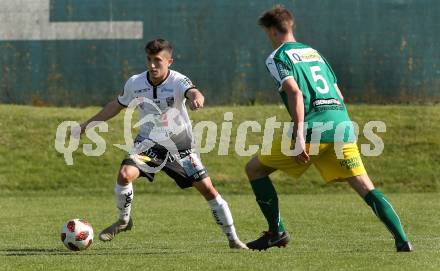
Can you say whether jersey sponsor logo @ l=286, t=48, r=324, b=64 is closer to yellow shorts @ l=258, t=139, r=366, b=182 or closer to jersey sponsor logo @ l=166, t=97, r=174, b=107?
yellow shorts @ l=258, t=139, r=366, b=182

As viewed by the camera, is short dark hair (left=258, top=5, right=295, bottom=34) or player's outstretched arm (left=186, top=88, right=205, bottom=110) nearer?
short dark hair (left=258, top=5, right=295, bottom=34)

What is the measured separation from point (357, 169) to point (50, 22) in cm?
1454

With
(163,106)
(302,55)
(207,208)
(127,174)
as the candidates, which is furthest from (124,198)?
(207,208)

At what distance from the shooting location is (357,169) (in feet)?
29.6

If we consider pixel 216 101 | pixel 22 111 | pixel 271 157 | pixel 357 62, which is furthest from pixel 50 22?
pixel 271 157

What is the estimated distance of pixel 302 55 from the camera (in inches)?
358

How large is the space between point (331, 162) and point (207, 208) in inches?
253

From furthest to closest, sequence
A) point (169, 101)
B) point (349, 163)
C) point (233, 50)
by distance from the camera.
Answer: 1. point (233, 50)
2. point (169, 101)
3. point (349, 163)

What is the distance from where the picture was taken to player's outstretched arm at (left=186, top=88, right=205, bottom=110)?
9273 mm

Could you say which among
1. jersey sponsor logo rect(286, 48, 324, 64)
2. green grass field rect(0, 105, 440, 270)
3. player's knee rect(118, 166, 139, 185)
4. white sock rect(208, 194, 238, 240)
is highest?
jersey sponsor logo rect(286, 48, 324, 64)

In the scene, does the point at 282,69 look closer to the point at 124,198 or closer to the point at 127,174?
the point at 127,174

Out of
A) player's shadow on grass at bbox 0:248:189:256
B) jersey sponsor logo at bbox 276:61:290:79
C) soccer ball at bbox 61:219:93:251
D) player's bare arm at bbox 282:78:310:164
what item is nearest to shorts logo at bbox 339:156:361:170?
player's bare arm at bbox 282:78:310:164

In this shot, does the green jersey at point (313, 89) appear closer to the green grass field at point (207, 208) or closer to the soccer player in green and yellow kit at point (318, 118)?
the soccer player in green and yellow kit at point (318, 118)

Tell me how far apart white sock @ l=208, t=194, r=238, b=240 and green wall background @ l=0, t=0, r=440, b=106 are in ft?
41.2
